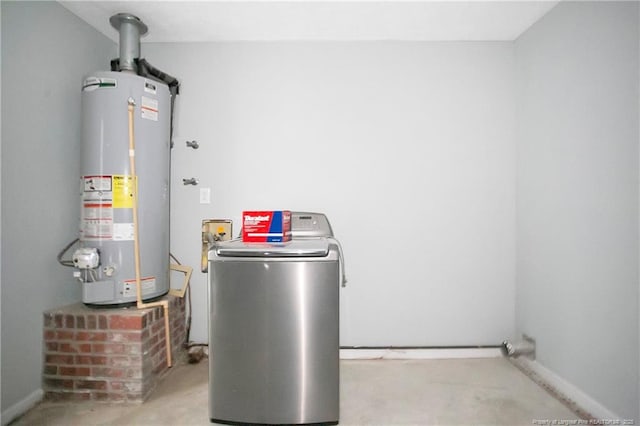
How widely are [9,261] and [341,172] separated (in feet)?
6.34

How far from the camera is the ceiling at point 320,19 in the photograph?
1867 mm

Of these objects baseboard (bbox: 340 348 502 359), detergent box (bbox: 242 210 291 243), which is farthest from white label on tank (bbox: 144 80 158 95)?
baseboard (bbox: 340 348 502 359)

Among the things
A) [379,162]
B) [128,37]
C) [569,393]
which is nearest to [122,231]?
[128,37]

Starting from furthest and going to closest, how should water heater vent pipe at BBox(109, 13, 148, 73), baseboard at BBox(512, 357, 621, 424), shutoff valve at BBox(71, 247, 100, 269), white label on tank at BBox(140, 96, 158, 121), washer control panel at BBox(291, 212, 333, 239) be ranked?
washer control panel at BBox(291, 212, 333, 239) → water heater vent pipe at BBox(109, 13, 148, 73) → white label on tank at BBox(140, 96, 158, 121) → shutoff valve at BBox(71, 247, 100, 269) → baseboard at BBox(512, 357, 621, 424)

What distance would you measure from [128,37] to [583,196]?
9.26 feet

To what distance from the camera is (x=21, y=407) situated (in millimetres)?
1596

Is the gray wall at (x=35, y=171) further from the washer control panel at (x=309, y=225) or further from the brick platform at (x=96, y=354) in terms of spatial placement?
the washer control panel at (x=309, y=225)

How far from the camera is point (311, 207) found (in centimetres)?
226

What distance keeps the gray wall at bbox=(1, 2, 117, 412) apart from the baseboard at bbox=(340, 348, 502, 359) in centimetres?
185

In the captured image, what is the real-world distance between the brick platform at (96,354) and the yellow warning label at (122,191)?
23.4 inches

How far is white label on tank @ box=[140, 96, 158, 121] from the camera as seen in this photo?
1798mm

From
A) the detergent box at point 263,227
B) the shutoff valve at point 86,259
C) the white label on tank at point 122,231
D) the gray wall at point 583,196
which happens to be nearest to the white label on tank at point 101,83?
the white label on tank at point 122,231

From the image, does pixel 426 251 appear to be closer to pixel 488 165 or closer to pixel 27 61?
pixel 488 165

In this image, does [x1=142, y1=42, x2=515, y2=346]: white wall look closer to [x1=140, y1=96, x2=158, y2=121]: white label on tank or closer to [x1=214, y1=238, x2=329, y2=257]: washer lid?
[x1=140, y1=96, x2=158, y2=121]: white label on tank
